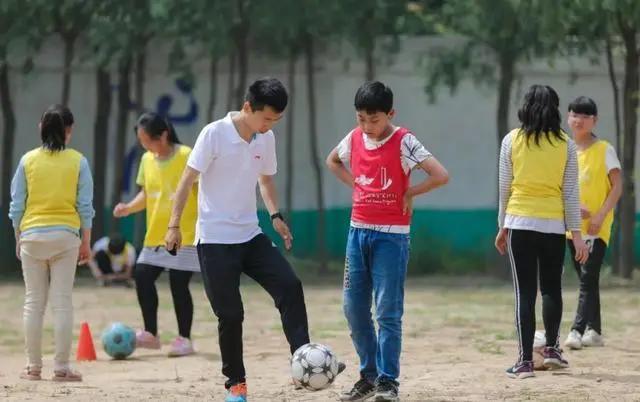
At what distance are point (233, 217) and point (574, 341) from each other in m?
3.67

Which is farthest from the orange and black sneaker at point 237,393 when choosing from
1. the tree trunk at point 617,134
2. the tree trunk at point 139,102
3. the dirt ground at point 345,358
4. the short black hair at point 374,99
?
the tree trunk at point 139,102

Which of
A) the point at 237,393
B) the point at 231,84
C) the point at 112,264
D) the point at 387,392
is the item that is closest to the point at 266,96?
the point at 237,393

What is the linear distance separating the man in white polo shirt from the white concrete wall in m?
11.8

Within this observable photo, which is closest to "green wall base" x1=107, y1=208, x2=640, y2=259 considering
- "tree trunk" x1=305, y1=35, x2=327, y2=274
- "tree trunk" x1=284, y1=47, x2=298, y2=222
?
"tree trunk" x1=305, y1=35, x2=327, y2=274

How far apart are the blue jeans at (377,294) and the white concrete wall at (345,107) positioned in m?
11.5

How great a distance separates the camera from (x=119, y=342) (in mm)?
10422

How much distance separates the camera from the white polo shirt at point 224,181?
749 centimetres

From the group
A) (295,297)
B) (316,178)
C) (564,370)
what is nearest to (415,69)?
(316,178)

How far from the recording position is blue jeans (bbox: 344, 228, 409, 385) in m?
7.70

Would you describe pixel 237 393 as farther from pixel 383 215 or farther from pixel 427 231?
Answer: pixel 427 231

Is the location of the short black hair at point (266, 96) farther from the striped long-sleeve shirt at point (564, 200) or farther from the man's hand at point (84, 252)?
the man's hand at point (84, 252)

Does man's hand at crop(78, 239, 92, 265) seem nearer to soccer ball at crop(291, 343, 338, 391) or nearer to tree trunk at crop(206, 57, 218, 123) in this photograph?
soccer ball at crop(291, 343, 338, 391)

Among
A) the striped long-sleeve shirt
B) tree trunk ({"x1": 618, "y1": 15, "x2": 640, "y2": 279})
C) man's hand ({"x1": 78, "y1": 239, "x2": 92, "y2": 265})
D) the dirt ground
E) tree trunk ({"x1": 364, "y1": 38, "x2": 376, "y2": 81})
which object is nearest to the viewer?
the dirt ground

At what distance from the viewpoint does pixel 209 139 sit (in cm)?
747
